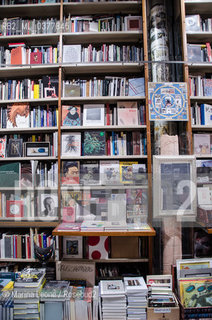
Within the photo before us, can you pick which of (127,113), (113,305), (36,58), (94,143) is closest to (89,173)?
(94,143)

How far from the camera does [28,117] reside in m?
2.49

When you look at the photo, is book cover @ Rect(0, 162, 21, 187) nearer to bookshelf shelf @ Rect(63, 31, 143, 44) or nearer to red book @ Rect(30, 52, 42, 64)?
red book @ Rect(30, 52, 42, 64)

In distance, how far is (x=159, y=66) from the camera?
245 centimetres

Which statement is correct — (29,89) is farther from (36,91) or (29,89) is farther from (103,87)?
(103,87)

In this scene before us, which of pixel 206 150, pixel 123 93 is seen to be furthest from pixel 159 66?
pixel 206 150

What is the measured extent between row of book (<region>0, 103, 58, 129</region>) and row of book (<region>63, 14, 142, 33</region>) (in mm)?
911

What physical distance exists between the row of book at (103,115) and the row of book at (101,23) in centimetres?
80

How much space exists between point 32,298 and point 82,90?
193 cm

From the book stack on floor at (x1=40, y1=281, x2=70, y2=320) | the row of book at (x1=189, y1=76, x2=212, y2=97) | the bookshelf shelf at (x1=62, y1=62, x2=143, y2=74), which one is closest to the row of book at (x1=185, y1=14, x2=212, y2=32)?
the row of book at (x1=189, y1=76, x2=212, y2=97)

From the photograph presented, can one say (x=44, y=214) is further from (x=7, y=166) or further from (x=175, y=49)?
(x=175, y=49)

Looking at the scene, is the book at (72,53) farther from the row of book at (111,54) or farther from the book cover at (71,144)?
the book cover at (71,144)

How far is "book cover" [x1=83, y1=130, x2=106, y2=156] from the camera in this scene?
7.94 ft

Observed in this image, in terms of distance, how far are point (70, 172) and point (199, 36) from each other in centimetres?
196

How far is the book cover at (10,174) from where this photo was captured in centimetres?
234
